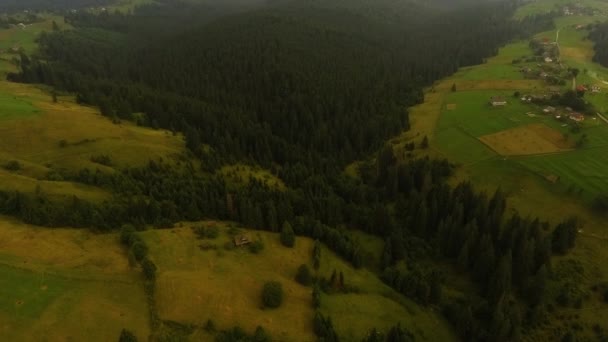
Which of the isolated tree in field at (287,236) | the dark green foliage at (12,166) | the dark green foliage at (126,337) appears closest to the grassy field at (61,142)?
the dark green foliage at (12,166)

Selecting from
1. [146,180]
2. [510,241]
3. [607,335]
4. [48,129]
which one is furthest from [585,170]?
[48,129]

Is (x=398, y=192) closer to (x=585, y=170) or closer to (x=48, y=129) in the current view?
(x=585, y=170)

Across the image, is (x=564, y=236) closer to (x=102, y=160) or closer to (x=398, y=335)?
(x=398, y=335)

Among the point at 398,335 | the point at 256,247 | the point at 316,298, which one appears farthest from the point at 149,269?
the point at 398,335

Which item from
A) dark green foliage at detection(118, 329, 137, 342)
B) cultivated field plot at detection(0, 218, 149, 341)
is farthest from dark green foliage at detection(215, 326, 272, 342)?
dark green foliage at detection(118, 329, 137, 342)

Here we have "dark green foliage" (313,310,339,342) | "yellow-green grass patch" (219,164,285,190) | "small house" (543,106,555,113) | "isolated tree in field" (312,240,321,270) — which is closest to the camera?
"dark green foliage" (313,310,339,342)

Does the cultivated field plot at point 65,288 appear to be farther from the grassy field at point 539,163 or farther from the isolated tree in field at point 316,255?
the grassy field at point 539,163

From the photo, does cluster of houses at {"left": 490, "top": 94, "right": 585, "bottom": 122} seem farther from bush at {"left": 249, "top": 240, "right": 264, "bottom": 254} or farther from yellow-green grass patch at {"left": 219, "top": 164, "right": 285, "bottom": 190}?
bush at {"left": 249, "top": 240, "right": 264, "bottom": 254}
